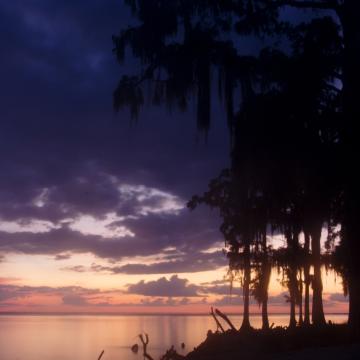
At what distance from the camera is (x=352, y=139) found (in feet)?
46.3

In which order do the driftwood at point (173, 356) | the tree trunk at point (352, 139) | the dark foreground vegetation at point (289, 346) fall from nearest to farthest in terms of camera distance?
the dark foreground vegetation at point (289, 346), the tree trunk at point (352, 139), the driftwood at point (173, 356)

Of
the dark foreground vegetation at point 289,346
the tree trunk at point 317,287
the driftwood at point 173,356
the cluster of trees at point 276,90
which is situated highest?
the cluster of trees at point 276,90

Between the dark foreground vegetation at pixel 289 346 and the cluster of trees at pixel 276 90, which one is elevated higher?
the cluster of trees at pixel 276 90

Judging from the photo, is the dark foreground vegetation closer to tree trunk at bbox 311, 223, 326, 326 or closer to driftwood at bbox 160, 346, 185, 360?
driftwood at bbox 160, 346, 185, 360

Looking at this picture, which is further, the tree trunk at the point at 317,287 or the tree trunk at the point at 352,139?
the tree trunk at the point at 317,287

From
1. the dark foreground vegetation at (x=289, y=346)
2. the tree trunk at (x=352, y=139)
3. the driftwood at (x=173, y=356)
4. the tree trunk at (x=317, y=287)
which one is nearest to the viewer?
the dark foreground vegetation at (x=289, y=346)

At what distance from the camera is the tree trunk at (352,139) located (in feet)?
46.2

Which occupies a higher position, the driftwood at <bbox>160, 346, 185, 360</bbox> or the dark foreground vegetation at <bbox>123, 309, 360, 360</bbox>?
the dark foreground vegetation at <bbox>123, 309, 360, 360</bbox>

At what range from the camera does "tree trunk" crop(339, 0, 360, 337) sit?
46.2 ft

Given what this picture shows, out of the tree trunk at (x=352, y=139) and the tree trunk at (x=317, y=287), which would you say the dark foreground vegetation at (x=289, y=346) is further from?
the tree trunk at (x=317, y=287)

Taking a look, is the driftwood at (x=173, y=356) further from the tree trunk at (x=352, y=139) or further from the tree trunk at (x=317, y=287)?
the tree trunk at (x=352, y=139)

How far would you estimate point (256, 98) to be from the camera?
1502 centimetres

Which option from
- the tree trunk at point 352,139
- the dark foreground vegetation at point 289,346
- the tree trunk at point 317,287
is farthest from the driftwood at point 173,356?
the tree trunk at point 352,139

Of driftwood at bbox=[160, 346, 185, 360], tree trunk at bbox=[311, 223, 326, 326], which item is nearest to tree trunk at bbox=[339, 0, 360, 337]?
driftwood at bbox=[160, 346, 185, 360]
